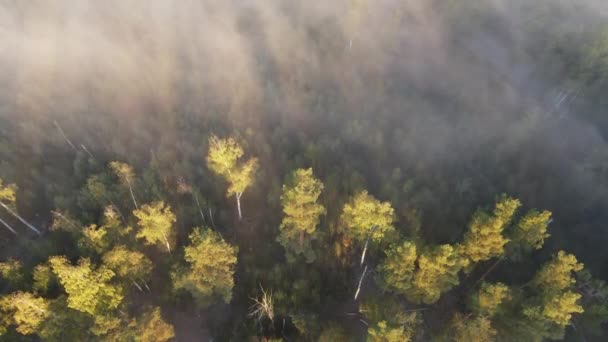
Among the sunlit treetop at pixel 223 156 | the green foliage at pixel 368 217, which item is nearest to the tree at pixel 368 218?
the green foliage at pixel 368 217

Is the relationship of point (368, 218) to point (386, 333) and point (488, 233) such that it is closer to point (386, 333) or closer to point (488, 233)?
point (386, 333)

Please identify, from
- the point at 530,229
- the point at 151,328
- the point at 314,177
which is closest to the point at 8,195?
the point at 151,328

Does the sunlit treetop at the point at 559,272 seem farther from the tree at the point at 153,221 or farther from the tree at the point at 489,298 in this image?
the tree at the point at 153,221

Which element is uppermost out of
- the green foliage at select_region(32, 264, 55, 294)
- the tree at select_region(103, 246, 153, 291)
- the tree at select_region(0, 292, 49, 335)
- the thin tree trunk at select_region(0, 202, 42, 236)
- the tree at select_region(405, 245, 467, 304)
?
the thin tree trunk at select_region(0, 202, 42, 236)

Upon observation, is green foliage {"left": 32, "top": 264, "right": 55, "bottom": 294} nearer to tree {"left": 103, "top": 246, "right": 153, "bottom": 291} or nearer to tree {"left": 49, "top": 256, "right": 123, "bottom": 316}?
tree {"left": 49, "top": 256, "right": 123, "bottom": 316}

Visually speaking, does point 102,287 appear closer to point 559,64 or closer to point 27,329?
point 27,329

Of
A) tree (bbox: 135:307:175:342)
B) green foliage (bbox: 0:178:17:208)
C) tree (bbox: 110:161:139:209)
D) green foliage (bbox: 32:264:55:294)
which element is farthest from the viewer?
tree (bbox: 110:161:139:209)

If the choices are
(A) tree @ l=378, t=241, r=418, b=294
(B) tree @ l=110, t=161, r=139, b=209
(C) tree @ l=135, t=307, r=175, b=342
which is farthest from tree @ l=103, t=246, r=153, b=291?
(A) tree @ l=378, t=241, r=418, b=294
